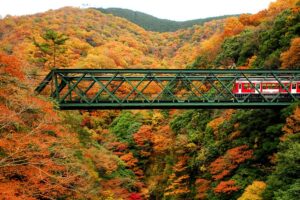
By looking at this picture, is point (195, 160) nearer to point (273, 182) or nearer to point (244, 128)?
point (244, 128)

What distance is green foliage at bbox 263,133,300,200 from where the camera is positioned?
61.6 ft

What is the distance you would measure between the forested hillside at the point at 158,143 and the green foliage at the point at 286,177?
0.20ft

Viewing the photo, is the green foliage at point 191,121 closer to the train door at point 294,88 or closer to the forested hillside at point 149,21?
the train door at point 294,88

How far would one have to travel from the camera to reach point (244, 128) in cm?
2983

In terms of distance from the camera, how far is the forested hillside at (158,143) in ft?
53.6

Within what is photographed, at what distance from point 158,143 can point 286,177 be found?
22.7 m

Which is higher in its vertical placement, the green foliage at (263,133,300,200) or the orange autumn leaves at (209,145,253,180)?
the green foliage at (263,133,300,200)

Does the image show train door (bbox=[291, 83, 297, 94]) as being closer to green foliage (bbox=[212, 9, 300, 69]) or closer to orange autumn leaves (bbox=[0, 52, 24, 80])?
green foliage (bbox=[212, 9, 300, 69])

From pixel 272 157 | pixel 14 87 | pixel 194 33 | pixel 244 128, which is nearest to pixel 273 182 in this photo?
pixel 272 157

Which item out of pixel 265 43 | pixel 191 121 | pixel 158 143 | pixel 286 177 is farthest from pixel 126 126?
pixel 286 177

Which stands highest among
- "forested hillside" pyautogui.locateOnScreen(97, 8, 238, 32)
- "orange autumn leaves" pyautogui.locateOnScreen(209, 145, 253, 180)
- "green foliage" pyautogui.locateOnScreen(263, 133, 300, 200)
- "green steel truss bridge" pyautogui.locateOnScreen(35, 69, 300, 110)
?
"forested hillside" pyautogui.locateOnScreen(97, 8, 238, 32)

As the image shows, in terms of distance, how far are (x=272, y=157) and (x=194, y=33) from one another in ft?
347

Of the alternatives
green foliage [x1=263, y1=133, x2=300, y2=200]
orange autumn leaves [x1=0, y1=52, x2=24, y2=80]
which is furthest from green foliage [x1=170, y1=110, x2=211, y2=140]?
orange autumn leaves [x1=0, y1=52, x2=24, y2=80]

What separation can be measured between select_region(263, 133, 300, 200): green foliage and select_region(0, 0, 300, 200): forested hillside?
6 centimetres
